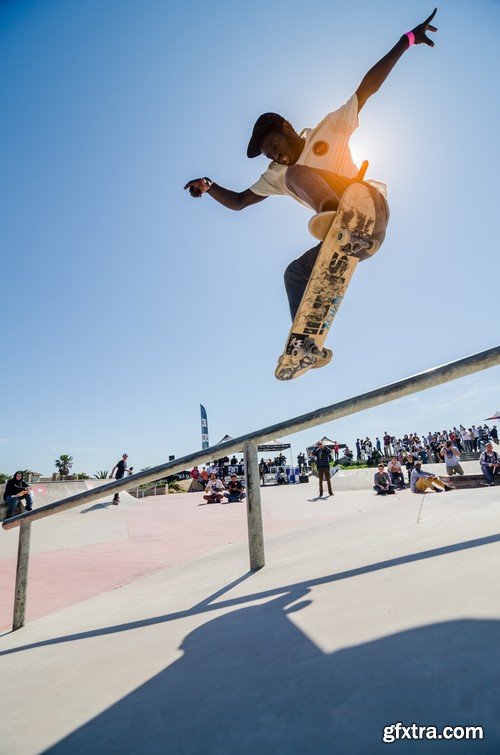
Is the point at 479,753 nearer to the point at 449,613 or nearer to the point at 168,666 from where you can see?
the point at 449,613

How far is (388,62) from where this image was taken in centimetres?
332

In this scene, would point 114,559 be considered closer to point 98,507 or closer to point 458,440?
point 98,507

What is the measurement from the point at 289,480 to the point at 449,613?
20.0 m

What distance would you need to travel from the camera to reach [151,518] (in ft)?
31.3

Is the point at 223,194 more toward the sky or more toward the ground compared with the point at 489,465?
more toward the sky

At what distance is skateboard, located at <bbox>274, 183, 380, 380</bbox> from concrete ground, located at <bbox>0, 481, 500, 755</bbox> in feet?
6.67

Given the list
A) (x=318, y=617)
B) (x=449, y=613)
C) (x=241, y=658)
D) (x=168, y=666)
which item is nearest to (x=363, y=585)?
(x=318, y=617)

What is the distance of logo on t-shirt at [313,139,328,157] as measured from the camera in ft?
11.1

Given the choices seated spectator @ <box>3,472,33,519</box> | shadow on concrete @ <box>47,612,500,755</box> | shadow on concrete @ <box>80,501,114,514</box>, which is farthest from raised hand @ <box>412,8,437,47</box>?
shadow on concrete @ <box>80,501,114,514</box>

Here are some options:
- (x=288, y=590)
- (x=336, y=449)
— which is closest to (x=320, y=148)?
(x=288, y=590)

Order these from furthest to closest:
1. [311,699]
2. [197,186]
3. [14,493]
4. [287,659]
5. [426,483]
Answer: [14,493] → [426,483] → [197,186] → [287,659] → [311,699]

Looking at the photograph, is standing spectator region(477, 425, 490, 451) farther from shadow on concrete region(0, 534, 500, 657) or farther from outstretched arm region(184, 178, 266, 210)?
shadow on concrete region(0, 534, 500, 657)

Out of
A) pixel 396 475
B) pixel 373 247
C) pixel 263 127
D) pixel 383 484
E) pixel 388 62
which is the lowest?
pixel 383 484

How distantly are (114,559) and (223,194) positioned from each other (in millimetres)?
4539
